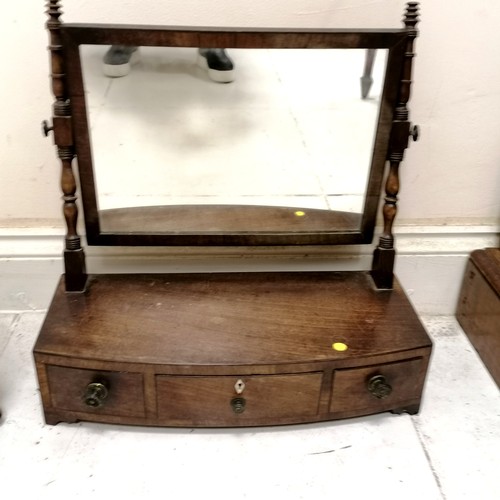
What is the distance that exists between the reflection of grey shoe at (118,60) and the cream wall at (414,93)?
120mm

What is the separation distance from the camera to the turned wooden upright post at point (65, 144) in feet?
3.08

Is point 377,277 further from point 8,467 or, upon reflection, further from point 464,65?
point 8,467

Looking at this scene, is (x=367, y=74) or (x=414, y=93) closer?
(x=367, y=74)

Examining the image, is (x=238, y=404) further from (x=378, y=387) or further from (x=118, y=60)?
(x=118, y=60)

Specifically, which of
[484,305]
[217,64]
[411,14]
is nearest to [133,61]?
[217,64]

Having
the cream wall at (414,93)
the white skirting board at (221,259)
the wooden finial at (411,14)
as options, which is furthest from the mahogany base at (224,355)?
the wooden finial at (411,14)

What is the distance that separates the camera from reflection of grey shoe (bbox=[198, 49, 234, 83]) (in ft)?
3.25

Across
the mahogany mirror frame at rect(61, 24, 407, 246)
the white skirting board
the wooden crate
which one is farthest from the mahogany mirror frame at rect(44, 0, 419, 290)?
the wooden crate

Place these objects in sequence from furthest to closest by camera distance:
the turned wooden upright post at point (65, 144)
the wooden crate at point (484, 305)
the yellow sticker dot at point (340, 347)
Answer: the wooden crate at point (484, 305), the yellow sticker dot at point (340, 347), the turned wooden upright post at point (65, 144)

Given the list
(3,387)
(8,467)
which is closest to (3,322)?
(3,387)

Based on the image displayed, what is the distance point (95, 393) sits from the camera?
3.36ft

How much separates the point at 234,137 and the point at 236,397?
445mm

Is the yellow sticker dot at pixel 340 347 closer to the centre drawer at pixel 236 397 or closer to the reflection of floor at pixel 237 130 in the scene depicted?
the centre drawer at pixel 236 397

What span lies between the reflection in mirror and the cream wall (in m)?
0.12
